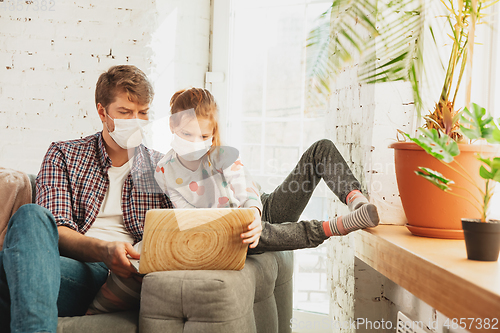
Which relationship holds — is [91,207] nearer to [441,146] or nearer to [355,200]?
[355,200]

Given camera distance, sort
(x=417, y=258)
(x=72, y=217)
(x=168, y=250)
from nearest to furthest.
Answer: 1. (x=417, y=258)
2. (x=168, y=250)
3. (x=72, y=217)

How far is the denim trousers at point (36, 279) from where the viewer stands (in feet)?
2.89

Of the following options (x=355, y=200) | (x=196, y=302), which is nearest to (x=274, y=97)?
(x=355, y=200)

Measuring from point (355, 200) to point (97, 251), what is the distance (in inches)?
30.5

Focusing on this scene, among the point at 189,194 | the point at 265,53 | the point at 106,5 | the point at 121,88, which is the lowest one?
the point at 189,194

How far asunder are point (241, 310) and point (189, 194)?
0.49 m

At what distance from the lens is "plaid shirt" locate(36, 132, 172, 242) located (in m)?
1.29

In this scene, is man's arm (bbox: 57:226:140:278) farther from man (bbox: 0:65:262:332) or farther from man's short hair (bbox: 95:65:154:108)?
man's short hair (bbox: 95:65:154:108)

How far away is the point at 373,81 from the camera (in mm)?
1314

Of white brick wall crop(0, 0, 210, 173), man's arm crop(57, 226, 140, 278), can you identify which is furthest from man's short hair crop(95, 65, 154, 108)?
white brick wall crop(0, 0, 210, 173)

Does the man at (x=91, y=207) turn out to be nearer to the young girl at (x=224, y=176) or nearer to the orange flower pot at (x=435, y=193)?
the young girl at (x=224, y=176)

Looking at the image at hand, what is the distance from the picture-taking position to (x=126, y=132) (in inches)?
55.5

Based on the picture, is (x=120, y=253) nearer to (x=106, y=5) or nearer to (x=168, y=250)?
(x=168, y=250)

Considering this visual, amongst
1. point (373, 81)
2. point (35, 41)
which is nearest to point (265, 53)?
point (373, 81)
